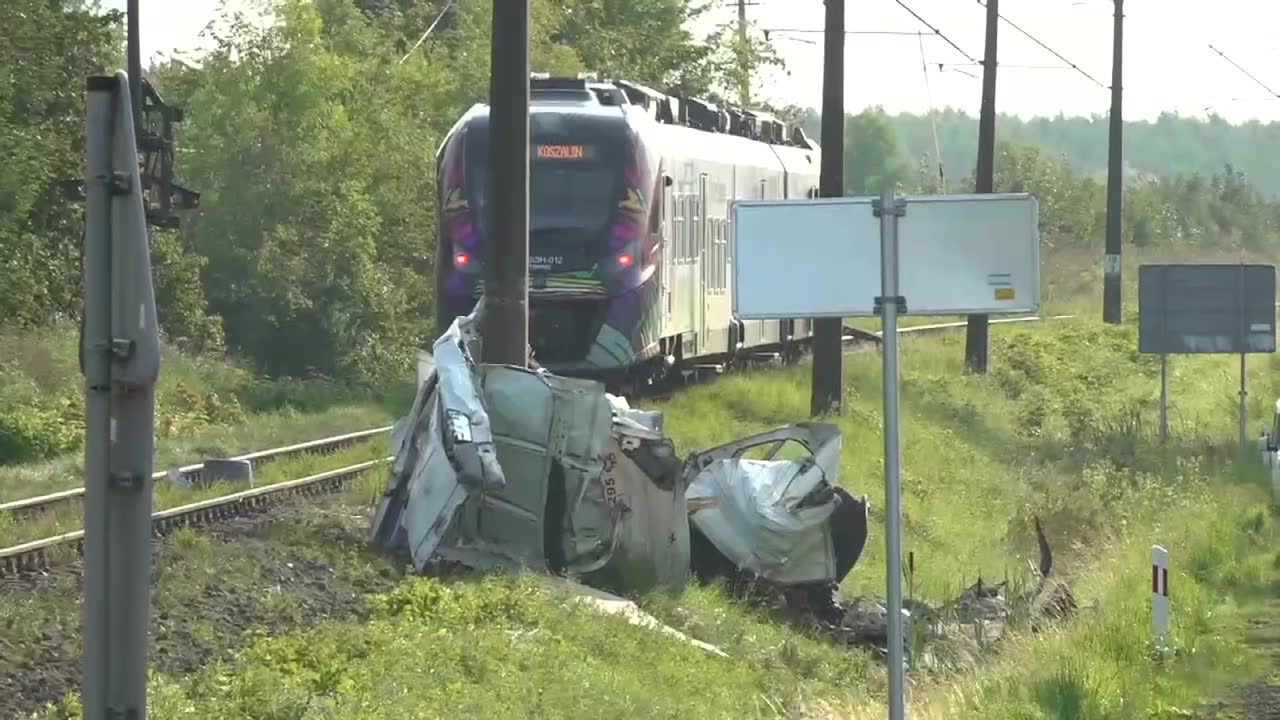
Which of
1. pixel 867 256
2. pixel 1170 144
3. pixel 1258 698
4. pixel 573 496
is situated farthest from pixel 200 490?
pixel 1170 144

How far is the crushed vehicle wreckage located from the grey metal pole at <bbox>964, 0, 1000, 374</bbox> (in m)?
21.1

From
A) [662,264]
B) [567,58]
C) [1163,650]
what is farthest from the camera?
[567,58]

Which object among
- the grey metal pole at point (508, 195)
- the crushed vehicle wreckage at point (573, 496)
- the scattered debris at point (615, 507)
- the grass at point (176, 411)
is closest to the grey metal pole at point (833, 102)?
the grass at point (176, 411)

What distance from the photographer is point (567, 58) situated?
46.5 meters

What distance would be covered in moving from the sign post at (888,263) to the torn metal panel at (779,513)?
A: 8071mm

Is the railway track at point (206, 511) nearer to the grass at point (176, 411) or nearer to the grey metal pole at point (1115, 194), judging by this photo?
the grass at point (176, 411)

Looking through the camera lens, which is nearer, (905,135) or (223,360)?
(223,360)

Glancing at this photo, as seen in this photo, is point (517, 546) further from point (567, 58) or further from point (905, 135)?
point (905, 135)

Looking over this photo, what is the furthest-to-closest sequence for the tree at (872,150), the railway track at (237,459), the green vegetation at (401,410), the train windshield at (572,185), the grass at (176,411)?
the tree at (872,150), the train windshield at (572,185), the grass at (176,411), the railway track at (237,459), the green vegetation at (401,410)

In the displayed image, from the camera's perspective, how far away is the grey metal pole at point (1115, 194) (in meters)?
47.8

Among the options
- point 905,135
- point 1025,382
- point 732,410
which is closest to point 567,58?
point 1025,382

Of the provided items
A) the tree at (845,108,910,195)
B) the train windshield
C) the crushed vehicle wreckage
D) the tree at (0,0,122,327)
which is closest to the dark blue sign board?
the train windshield

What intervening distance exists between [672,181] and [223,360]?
1240 centimetres

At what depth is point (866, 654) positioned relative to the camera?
14500 millimetres
